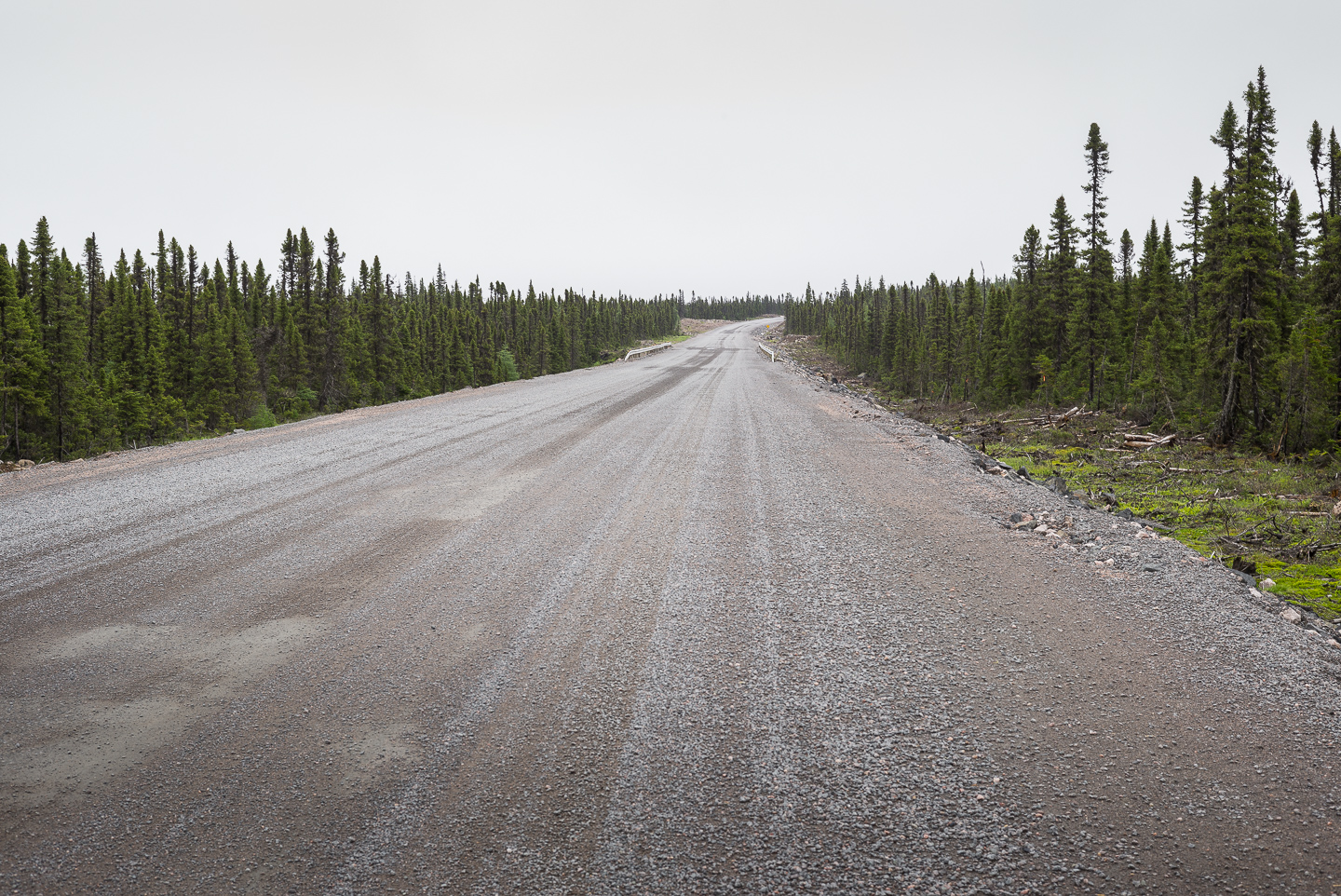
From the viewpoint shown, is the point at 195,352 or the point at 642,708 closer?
the point at 642,708

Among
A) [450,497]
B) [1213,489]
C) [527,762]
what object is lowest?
[1213,489]

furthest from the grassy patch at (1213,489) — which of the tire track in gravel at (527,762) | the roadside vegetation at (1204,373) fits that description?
the tire track in gravel at (527,762)

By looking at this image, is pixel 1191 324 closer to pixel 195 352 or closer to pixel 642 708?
pixel 642 708

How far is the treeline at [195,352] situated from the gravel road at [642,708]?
1534 inches

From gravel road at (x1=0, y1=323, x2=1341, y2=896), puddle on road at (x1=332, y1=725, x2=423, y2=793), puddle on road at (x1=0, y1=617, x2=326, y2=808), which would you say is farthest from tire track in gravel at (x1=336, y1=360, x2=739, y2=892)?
puddle on road at (x1=0, y1=617, x2=326, y2=808)

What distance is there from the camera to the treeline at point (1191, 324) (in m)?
15.9

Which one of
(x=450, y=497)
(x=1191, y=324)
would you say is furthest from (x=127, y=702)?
(x=1191, y=324)

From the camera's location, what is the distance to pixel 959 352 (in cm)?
3981

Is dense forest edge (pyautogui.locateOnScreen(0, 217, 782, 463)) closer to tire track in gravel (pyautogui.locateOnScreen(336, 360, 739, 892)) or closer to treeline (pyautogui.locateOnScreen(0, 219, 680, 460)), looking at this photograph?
treeline (pyautogui.locateOnScreen(0, 219, 680, 460))

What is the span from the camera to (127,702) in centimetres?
325

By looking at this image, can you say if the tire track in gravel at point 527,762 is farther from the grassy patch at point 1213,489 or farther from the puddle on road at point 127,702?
the grassy patch at point 1213,489

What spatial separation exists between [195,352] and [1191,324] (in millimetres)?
67118

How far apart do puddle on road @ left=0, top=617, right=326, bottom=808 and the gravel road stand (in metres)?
0.02

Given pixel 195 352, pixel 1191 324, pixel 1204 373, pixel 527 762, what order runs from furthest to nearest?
pixel 195 352
pixel 1191 324
pixel 1204 373
pixel 527 762
